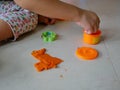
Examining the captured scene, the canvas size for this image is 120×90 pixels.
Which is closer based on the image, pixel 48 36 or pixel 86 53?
pixel 86 53

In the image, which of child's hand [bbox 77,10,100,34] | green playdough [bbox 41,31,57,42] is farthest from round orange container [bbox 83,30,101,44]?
green playdough [bbox 41,31,57,42]

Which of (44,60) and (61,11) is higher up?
(61,11)

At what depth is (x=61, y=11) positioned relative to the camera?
2.72ft

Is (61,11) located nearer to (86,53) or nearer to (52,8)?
(52,8)

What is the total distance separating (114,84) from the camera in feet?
2.19

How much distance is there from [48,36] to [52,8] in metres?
0.12

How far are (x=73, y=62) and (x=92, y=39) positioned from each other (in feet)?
0.44

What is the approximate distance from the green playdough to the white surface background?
0.02 meters

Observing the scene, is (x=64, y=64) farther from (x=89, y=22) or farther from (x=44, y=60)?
(x=89, y=22)

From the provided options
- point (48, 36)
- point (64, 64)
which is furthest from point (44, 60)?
point (48, 36)

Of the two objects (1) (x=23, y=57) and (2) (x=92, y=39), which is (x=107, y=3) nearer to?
(2) (x=92, y=39)

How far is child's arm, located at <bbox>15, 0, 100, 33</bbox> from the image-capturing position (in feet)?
2.67

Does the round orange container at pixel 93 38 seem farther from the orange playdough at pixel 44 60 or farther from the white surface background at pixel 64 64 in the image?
the orange playdough at pixel 44 60

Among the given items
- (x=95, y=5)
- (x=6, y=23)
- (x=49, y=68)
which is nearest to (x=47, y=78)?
(x=49, y=68)
